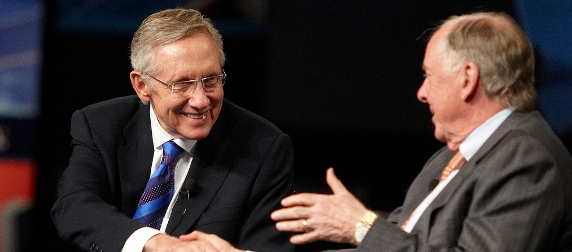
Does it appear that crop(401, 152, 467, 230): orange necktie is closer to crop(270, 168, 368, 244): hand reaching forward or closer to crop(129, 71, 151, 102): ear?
crop(270, 168, 368, 244): hand reaching forward

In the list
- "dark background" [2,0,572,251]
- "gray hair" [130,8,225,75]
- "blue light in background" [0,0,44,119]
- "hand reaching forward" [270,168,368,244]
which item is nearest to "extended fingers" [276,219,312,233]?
"hand reaching forward" [270,168,368,244]

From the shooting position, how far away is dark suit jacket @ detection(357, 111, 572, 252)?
174cm

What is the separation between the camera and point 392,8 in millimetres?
3816

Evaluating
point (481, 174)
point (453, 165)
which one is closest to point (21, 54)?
point (453, 165)

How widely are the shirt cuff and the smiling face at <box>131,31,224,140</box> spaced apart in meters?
0.40

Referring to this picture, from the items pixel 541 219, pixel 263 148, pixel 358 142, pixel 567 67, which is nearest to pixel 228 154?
pixel 263 148

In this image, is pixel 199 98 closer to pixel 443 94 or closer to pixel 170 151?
pixel 170 151

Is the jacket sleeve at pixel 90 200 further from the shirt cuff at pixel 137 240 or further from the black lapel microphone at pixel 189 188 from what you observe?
the black lapel microphone at pixel 189 188

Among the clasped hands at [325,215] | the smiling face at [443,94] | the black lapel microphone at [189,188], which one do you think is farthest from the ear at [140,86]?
the smiling face at [443,94]

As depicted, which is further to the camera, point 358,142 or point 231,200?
point 358,142

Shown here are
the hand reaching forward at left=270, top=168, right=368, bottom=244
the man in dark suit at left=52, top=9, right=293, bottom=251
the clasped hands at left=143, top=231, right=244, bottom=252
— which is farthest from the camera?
the man in dark suit at left=52, top=9, right=293, bottom=251

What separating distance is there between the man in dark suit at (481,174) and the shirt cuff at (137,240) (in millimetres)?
520

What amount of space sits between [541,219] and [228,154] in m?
1.20

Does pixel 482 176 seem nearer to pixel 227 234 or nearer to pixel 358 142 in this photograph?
pixel 227 234
